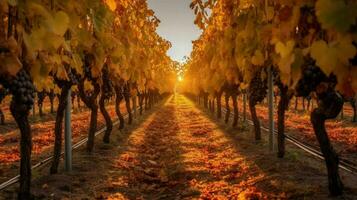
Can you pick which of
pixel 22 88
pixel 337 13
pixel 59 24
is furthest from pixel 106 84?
pixel 337 13

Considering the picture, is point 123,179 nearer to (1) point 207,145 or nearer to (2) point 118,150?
(2) point 118,150

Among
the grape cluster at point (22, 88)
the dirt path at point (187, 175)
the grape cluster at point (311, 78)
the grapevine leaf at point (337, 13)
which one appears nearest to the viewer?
the grapevine leaf at point (337, 13)

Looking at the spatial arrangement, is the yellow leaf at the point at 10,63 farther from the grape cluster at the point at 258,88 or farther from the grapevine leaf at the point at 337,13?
the grape cluster at the point at 258,88

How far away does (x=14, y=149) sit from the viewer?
12.6m

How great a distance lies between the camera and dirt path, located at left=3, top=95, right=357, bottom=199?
258 inches

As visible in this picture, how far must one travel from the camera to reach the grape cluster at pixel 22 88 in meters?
4.43

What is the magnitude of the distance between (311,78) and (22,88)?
304cm

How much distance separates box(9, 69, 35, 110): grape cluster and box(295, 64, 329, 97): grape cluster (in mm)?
2919

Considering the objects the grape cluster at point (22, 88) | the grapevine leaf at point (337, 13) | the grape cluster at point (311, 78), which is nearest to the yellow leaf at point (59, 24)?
the grapevine leaf at point (337, 13)

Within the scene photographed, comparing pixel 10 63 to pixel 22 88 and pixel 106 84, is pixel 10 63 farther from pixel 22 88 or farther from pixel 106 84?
pixel 106 84

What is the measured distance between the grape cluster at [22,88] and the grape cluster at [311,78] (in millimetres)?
2919

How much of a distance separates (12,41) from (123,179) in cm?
474

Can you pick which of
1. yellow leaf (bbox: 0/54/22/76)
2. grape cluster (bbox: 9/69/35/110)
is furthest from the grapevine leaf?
grape cluster (bbox: 9/69/35/110)

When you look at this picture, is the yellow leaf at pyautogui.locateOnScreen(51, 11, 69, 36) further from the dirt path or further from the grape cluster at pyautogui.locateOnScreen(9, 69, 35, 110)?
the dirt path
